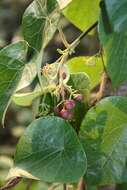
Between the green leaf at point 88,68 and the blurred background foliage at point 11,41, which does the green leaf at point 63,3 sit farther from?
the blurred background foliage at point 11,41

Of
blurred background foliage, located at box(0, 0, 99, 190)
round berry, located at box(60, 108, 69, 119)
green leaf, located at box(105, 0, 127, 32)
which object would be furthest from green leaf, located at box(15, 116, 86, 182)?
blurred background foliage, located at box(0, 0, 99, 190)

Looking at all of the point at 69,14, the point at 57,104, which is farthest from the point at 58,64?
the point at 69,14

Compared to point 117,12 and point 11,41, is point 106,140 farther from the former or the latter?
point 11,41

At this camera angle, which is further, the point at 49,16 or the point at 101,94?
the point at 101,94

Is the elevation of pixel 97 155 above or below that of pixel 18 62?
below

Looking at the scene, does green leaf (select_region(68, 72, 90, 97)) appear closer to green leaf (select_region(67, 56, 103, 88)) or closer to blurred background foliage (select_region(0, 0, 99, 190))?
green leaf (select_region(67, 56, 103, 88))

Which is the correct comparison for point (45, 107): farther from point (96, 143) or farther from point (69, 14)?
point (69, 14)
